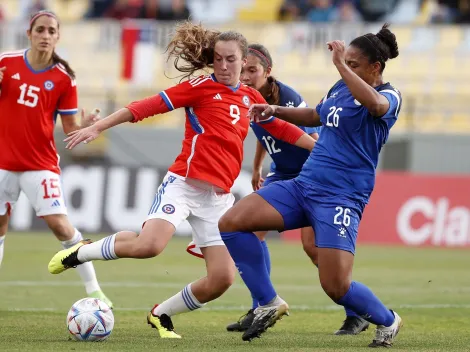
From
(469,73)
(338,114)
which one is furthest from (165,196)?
(469,73)

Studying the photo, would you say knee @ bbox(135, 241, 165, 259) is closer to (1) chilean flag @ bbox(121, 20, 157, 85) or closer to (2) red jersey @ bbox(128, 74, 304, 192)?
(2) red jersey @ bbox(128, 74, 304, 192)

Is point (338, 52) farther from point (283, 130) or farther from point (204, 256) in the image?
point (204, 256)

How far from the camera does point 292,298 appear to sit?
11.1 metres

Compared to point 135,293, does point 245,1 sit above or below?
above

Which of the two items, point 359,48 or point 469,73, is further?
point 469,73

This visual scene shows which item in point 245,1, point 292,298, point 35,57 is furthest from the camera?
point 245,1

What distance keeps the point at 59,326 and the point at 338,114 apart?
293 centimetres

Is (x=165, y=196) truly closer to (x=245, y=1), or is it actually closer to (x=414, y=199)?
(x=414, y=199)

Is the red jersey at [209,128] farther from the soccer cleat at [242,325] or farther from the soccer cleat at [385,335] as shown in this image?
the soccer cleat at [385,335]

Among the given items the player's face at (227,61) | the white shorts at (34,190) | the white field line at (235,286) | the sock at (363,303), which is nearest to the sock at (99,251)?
the player's face at (227,61)

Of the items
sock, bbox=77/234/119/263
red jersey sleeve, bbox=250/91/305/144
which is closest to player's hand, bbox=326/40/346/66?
red jersey sleeve, bbox=250/91/305/144

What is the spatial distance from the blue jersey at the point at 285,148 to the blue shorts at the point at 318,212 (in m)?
1.48

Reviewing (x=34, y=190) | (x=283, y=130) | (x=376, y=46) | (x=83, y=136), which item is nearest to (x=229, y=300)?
(x=34, y=190)

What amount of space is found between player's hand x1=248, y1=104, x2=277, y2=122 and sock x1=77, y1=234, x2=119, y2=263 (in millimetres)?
1400
